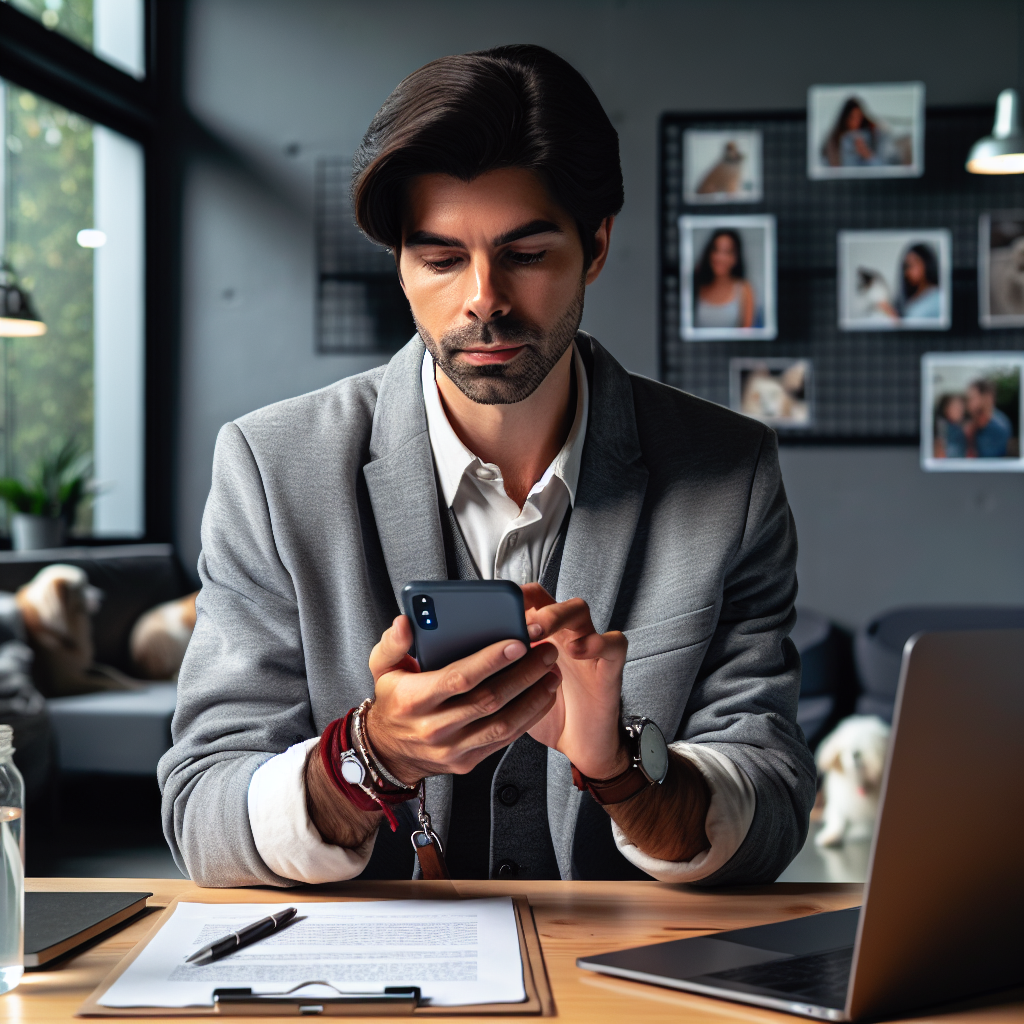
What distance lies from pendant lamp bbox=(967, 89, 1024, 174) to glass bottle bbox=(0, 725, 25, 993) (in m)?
3.78

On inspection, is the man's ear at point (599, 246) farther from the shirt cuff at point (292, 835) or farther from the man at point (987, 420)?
the man at point (987, 420)

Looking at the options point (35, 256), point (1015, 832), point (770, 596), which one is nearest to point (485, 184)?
point (770, 596)

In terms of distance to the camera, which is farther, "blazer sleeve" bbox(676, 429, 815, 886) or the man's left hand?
"blazer sleeve" bbox(676, 429, 815, 886)

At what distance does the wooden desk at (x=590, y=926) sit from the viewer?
0.72 meters

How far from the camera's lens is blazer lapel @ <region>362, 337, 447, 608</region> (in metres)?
1.29

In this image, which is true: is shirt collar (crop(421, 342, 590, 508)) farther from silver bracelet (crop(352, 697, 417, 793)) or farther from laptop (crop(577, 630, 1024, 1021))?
laptop (crop(577, 630, 1024, 1021))

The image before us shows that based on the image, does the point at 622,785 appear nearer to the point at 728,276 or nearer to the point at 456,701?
the point at 456,701

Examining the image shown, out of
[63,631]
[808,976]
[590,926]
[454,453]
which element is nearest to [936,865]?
[808,976]

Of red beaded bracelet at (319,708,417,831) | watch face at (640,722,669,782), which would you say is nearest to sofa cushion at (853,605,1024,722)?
watch face at (640,722,669,782)

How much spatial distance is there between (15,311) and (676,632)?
2922mm

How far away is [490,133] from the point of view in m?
1.21

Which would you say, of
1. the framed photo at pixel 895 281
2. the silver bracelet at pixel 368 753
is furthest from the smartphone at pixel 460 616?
the framed photo at pixel 895 281

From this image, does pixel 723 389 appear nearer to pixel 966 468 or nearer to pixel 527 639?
pixel 966 468

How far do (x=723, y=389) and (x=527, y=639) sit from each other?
3.60m
